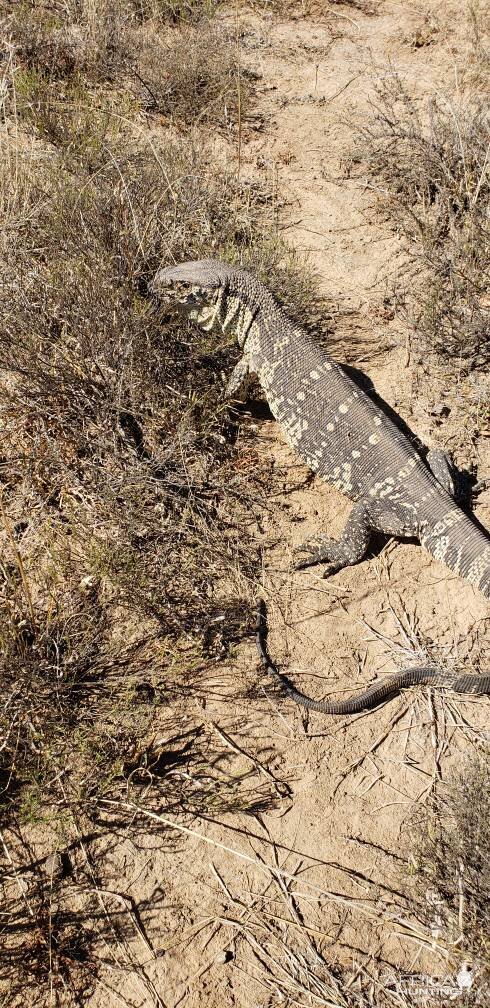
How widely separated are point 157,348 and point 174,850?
3591 millimetres

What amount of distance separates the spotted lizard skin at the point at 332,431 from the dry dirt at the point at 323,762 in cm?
23

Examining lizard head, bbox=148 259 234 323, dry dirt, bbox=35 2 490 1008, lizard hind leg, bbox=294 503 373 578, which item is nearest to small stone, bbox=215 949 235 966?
dry dirt, bbox=35 2 490 1008

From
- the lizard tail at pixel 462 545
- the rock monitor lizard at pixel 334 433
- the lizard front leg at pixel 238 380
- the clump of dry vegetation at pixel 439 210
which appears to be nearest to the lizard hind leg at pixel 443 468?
the rock monitor lizard at pixel 334 433

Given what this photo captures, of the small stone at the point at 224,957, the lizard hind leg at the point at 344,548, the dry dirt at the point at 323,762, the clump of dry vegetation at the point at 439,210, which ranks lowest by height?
the small stone at the point at 224,957

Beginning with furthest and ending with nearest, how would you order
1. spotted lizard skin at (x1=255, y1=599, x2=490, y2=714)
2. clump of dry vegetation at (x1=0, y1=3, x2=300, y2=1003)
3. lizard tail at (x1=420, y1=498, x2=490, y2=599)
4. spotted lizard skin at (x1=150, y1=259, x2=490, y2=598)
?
spotted lizard skin at (x1=150, y1=259, x2=490, y2=598)
lizard tail at (x1=420, y1=498, x2=490, y2=599)
spotted lizard skin at (x1=255, y1=599, x2=490, y2=714)
clump of dry vegetation at (x1=0, y1=3, x2=300, y2=1003)

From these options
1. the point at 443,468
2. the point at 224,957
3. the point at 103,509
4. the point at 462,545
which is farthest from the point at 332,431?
the point at 224,957

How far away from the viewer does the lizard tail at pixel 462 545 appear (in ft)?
16.4

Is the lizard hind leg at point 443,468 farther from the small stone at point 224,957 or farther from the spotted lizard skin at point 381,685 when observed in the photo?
the small stone at point 224,957

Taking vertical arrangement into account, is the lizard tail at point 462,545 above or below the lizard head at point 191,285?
below

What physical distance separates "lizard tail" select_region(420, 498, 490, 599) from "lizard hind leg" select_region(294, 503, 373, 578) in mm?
475

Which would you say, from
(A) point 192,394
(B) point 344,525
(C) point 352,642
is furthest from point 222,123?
(C) point 352,642

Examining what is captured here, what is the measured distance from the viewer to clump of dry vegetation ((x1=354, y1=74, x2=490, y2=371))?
6.37 meters

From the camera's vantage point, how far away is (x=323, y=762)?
4344 millimetres

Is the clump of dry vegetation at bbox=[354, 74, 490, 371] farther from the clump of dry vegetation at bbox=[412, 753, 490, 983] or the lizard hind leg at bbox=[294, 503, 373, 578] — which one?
the clump of dry vegetation at bbox=[412, 753, 490, 983]
